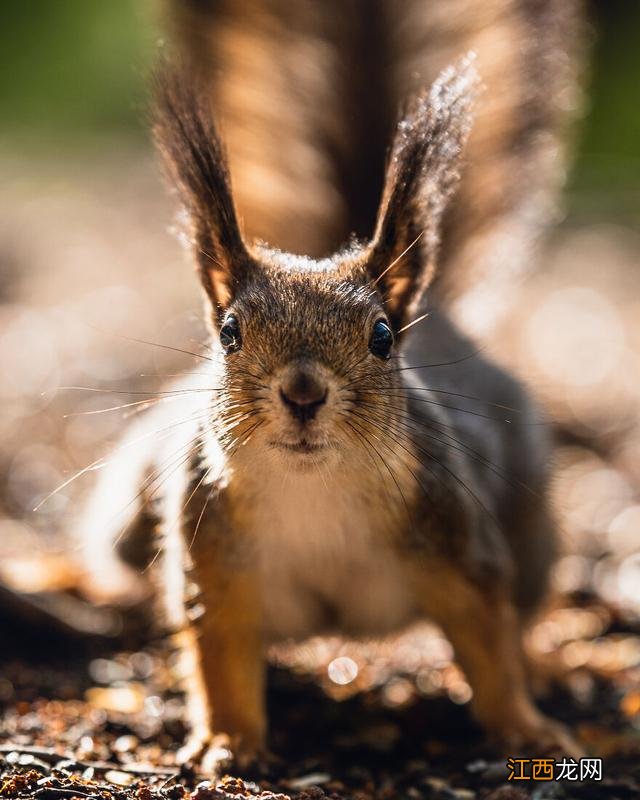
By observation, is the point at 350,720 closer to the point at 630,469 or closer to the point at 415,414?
the point at 415,414

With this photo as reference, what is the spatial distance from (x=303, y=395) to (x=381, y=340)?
12.8 inches

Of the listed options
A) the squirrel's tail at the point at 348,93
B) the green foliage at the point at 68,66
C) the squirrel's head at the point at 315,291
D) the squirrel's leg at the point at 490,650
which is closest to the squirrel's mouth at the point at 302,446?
the squirrel's head at the point at 315,291

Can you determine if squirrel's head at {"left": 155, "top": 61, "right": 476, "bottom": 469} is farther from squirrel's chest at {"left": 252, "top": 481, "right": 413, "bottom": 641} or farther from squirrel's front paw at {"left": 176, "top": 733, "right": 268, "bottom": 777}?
squirrel's front paw at {"left": 176, "top": 733, "right": 268, "bottom": 777}

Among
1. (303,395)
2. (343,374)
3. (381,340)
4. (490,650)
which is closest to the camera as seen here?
(303,395)

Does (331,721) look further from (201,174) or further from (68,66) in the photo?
(68,66)

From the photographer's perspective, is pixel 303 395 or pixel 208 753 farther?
pixel 208 753

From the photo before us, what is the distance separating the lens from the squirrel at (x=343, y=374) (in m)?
2.35

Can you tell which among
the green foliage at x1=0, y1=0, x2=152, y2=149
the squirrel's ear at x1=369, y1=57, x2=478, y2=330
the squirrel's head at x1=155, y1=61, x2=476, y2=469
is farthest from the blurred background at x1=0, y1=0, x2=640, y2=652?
the squirrel's ear at x1=369, y1=57, x2=478, y2=330

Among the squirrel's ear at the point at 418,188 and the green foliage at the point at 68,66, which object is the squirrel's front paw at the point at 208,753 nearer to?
the squirrel's ear at the point at 418,188

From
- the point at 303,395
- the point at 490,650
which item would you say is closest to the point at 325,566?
the point at 490,650

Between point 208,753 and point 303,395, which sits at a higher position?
point 303,395

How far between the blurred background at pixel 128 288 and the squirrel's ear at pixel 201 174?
0.10m

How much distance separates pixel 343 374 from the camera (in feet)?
7.41

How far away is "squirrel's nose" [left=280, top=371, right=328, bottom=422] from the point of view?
214 cm
